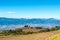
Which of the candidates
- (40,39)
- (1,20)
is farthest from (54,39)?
(1,20)

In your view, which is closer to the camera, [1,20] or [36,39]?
[36,39]

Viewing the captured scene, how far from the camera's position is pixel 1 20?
574ft

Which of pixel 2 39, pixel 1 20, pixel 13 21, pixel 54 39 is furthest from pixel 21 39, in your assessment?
pixel 13 21

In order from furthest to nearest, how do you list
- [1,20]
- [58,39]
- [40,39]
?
[1,20] → [40,39] → [58,39]

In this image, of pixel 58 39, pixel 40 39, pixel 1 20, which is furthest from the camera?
pixel 1 20

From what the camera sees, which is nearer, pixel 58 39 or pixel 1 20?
pixel 58 39

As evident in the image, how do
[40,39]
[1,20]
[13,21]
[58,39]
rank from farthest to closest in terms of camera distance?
1. [13,21]
2. [1,20]
3. [40,39]
4. [58,39]

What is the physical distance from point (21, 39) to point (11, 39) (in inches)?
56.7

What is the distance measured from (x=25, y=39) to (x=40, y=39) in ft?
7.30

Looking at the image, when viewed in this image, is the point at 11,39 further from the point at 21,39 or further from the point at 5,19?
the point at 5,19

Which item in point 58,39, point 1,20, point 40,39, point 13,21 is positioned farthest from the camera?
point 13,21

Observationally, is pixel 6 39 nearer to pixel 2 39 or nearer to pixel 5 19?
pixel 2 39

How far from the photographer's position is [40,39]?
89.5ft

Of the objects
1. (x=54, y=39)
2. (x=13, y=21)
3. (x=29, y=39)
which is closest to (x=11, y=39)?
(x=29, y=39)
